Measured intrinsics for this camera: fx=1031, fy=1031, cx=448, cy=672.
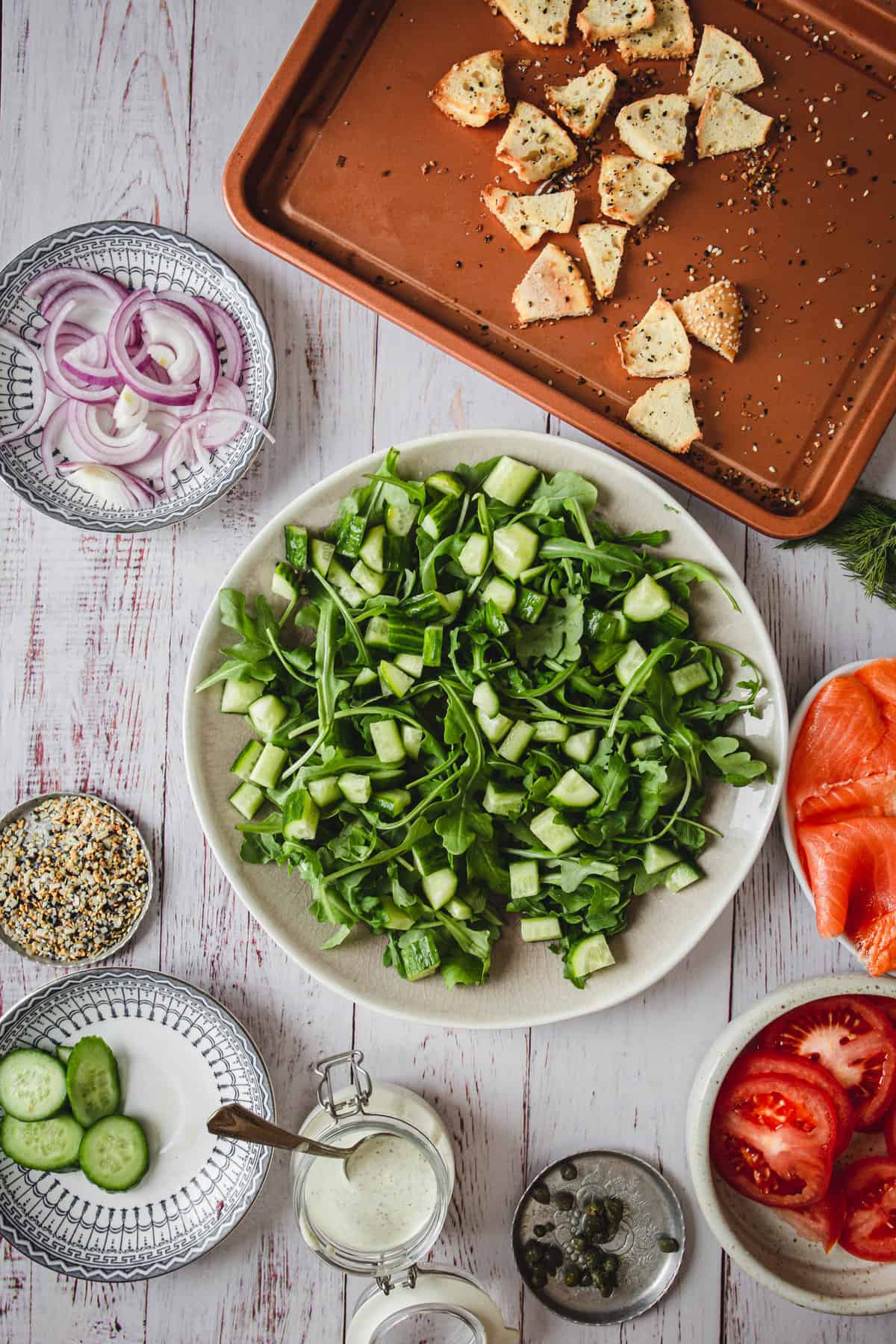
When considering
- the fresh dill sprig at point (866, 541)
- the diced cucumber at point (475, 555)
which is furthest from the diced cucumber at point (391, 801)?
the fresh dill sprig at point (866, 541)

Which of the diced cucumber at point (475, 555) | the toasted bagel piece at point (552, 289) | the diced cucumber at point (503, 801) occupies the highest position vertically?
the toasted bagel piece at point (552, 289)

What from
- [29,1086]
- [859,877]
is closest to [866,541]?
[859,877]

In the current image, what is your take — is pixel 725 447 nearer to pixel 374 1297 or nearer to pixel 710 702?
pixel 710 702

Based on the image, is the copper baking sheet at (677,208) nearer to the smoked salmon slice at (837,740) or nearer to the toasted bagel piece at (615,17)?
the toasted bagel piece at (615,17)

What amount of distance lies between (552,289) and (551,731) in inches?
33.0

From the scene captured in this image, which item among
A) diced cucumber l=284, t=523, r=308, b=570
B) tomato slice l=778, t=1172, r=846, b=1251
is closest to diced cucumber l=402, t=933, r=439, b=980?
diced cucumber l=284, t=523, r=308, b=570

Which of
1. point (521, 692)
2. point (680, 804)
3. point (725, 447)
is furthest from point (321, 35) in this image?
point (680, 804)

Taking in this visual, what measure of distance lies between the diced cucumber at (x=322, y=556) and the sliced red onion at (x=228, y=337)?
411 mm

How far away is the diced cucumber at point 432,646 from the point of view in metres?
1.82

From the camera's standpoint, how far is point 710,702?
1880 millimetres

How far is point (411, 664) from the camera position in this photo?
1.85 m

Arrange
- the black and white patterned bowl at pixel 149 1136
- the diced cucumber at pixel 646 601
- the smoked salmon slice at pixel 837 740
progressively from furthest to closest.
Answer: the black and white patterned bowl at pixel 149 1136 < the smoked salmon slice at pixel 837 740 < the diced cucumber at pixel 646 601

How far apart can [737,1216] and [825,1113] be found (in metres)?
0.31

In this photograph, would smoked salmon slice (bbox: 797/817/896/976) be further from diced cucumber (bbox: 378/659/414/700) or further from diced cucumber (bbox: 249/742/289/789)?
diced cucumber (bbox: 249/742/289/789)
